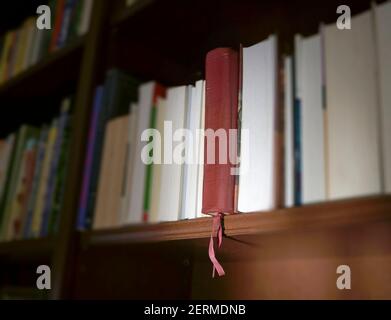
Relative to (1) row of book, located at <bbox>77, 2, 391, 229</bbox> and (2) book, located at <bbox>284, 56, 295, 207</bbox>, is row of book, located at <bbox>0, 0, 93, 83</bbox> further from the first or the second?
(2) book, located at <bbox>284, 56, 295, 207</bbox>

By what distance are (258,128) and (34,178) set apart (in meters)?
0.79

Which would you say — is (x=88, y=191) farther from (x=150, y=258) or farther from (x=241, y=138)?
(x=241, y=138)

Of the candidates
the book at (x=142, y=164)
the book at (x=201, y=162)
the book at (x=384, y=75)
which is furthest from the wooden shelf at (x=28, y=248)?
the book at (x=384, y=75)

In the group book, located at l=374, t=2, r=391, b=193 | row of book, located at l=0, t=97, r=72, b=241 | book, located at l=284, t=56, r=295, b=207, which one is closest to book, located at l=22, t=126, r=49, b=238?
row of book, located at l=0, t=97, r=72, b=241

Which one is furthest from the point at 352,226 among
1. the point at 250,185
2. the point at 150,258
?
the point at 150,258

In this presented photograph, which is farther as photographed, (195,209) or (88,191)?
(88,191)

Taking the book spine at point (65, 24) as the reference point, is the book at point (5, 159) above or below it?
below

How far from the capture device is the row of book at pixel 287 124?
53 cm

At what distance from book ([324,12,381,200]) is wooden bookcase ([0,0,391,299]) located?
0.03 meters

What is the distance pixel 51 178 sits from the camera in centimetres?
113

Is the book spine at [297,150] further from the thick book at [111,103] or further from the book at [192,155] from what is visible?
the thick book at [111,103]

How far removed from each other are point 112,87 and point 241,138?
0.47 meters

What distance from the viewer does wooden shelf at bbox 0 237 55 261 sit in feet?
3.34

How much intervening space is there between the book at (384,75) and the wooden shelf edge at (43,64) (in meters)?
0.75
